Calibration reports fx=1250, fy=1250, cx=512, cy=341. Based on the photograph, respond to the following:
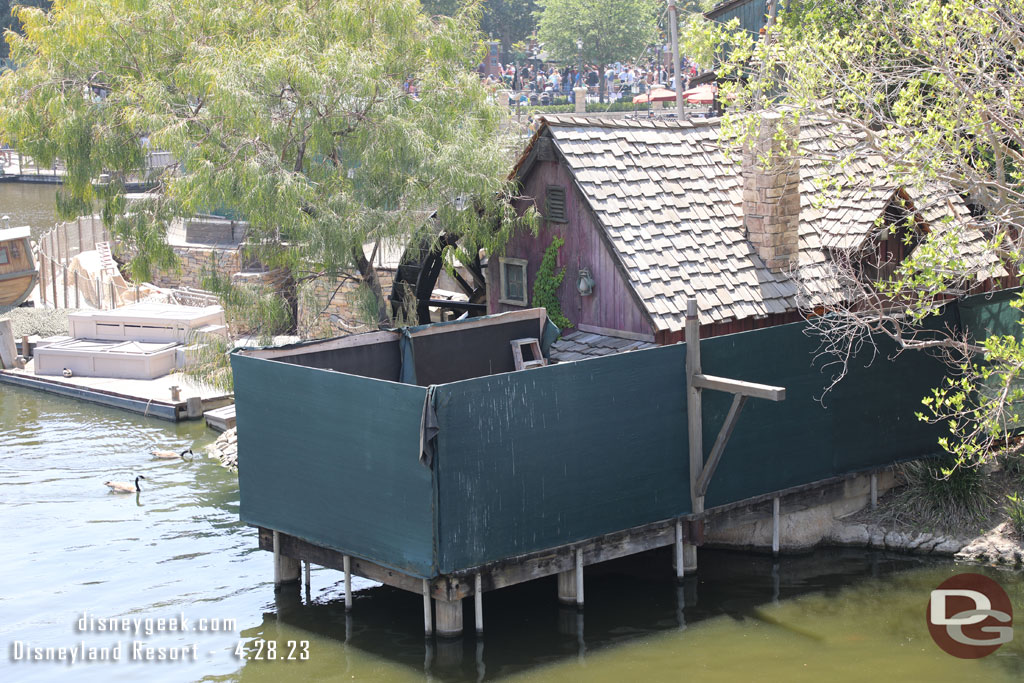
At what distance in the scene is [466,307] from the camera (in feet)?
69.1

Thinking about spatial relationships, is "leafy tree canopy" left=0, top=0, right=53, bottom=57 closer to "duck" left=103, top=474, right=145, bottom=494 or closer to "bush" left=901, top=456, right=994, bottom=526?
"duck" left=103, top=474, right=145, bottom=494

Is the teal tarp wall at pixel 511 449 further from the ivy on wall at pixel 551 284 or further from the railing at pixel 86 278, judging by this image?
the railing at pixel 86 278

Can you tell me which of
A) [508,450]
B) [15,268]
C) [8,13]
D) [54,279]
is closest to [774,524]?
[508,450]

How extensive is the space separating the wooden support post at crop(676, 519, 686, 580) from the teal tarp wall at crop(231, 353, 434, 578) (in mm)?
3417

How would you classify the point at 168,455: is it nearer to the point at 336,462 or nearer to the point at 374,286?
the point at 374,286

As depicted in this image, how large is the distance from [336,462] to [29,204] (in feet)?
164

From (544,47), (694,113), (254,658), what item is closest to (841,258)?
(254,658)

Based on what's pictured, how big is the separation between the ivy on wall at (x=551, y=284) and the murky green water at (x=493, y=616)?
3.59m

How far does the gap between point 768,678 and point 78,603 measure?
830 cm

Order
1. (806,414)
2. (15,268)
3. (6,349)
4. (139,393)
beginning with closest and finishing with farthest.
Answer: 1. (806,414)
2. (139,393)
3. (6,349)
4. (15,268)

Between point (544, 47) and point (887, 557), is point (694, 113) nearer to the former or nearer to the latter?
point (544, 47)

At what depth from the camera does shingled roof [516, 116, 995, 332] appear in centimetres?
1608

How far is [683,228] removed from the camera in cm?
1667

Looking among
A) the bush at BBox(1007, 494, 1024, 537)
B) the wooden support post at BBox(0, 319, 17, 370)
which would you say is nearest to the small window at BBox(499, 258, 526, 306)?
the bush at BBox(1007, 494, 1024, 537)
